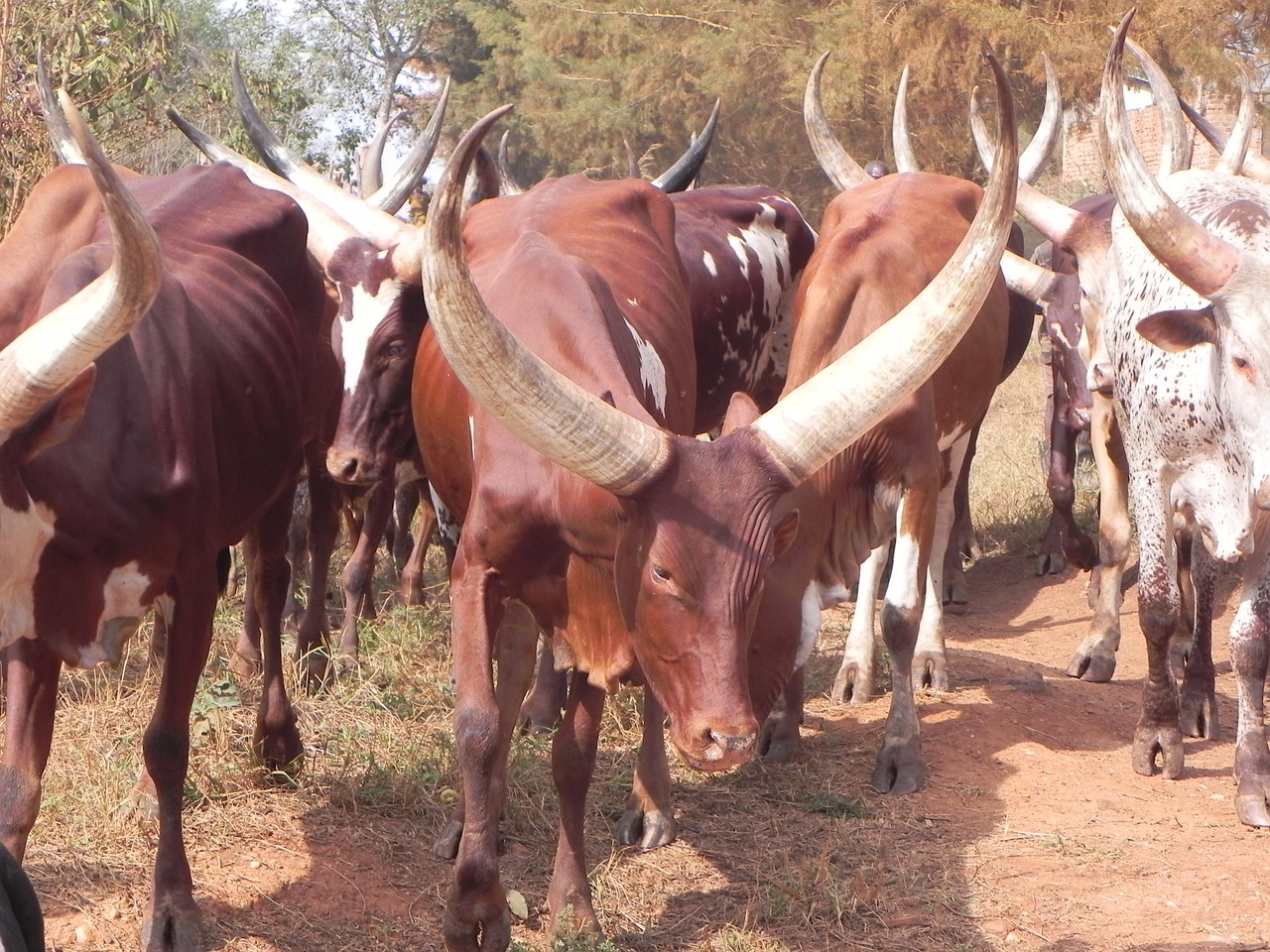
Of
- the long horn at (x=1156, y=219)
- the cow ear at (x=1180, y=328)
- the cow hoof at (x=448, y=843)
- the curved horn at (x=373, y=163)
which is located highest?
the curved horn at (x=373, y=163)

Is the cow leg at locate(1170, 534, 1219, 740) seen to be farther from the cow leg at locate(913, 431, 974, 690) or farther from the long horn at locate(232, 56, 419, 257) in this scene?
the long horn at locate(232, 56, 419, 257)

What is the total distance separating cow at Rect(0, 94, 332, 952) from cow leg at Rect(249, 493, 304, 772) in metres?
0.01

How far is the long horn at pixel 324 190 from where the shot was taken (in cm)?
547

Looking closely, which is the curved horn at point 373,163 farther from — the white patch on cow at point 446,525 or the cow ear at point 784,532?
the cow ear at point 784,532

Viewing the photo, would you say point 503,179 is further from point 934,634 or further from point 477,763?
point 477,763

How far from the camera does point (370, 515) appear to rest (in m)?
6.73

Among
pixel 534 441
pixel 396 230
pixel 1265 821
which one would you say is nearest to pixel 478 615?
pixel 534 441

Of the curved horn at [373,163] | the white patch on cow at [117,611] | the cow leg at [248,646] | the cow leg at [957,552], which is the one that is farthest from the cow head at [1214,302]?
the curved horn at [373,163]

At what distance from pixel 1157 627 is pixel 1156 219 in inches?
64.0

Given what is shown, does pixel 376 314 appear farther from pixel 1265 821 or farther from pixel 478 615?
pixel 1265 821

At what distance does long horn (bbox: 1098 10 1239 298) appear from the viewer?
4.49 meters

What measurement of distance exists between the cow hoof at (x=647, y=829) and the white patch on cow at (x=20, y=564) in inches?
72.6

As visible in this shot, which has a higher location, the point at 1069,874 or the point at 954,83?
the point at 954,83

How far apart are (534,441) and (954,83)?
41.3 ft
